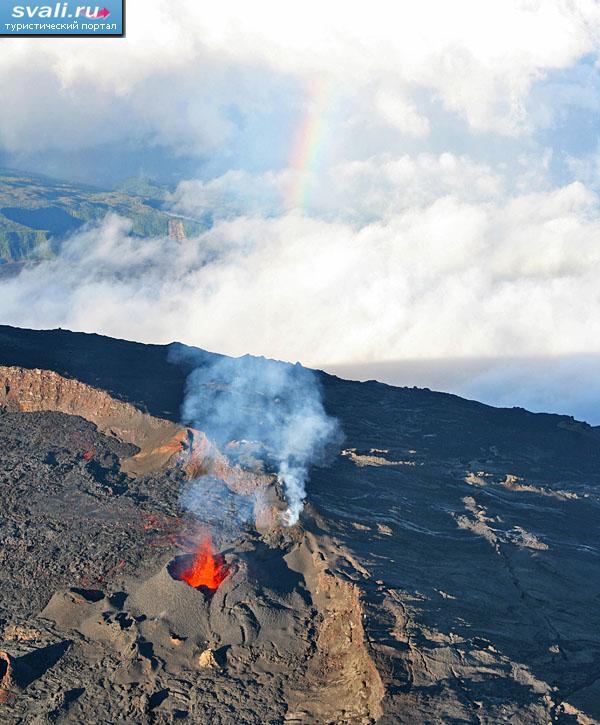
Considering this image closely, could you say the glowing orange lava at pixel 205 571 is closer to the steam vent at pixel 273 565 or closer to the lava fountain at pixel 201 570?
the lava fountain at pixel 201 570

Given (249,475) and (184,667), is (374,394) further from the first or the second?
(184,667)

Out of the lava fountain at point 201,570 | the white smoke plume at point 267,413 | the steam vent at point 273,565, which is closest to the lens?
the steam vent at point 273,565

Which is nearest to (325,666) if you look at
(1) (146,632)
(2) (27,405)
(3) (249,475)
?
(1) (146,632)

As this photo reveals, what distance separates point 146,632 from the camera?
37969 millimetres

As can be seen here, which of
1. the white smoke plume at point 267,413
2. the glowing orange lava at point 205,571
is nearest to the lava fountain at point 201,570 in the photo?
the glowing orange lava at point 205,571

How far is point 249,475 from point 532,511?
19.5 m

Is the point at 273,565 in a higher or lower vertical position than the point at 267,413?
lower

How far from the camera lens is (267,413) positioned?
6588 cm

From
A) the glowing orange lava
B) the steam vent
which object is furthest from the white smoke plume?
the glowing orange lava

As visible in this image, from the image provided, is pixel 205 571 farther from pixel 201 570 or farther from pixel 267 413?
pixel 267 413

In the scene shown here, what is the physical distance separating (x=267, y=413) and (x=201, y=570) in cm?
2430

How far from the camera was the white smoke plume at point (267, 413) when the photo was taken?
56.1m

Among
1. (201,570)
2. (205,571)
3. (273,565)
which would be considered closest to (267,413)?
(273,565)

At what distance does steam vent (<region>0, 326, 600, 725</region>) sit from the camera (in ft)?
115
